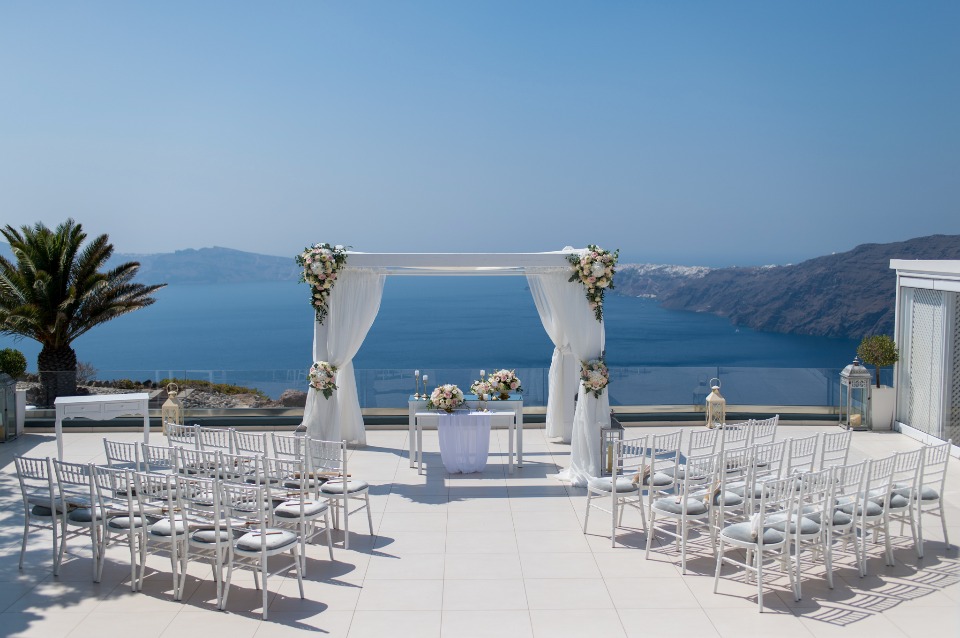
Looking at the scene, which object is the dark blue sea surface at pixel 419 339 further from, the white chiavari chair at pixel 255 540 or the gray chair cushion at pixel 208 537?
the gray chair cushion at pixel 208 537

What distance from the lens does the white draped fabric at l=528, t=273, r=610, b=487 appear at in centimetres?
962

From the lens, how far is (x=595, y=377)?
9.66 metres

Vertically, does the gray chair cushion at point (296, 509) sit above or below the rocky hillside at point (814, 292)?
below

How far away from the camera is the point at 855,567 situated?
678cm

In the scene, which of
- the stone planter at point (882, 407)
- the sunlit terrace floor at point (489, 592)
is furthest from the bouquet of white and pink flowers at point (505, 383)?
the stone planter at point (882, 407)

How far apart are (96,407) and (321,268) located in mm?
3188

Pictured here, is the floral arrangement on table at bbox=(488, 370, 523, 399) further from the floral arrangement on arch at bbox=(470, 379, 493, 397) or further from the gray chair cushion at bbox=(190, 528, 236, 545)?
the gray chair cushion at bbox=(190, 528, 236, 545)

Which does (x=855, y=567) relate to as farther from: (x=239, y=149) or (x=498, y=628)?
(x=239, y=149)

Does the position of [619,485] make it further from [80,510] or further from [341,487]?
[80,510]

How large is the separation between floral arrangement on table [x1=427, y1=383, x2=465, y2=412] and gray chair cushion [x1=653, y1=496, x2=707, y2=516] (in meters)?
3.28

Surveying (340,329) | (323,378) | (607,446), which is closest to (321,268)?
(340,329)

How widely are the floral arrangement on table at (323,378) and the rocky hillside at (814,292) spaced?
3330cm

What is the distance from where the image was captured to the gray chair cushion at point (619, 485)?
7672mm

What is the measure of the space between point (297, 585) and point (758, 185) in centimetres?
7777
